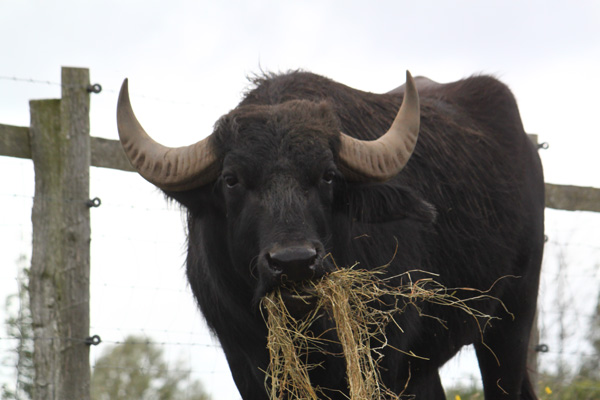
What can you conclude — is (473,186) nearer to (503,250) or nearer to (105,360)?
(503,250)

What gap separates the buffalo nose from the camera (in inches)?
147

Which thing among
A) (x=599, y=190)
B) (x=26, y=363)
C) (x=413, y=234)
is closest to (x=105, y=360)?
(x=26, y=363)

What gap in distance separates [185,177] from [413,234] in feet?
4.53

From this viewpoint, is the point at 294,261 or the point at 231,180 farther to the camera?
the point at 231,180

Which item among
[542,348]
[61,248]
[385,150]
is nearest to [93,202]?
[61,248]

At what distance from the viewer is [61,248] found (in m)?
5.63

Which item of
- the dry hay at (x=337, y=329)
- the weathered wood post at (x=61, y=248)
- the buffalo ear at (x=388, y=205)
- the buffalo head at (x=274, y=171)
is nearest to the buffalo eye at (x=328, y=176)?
the buffalo head at (x=274, y=171)

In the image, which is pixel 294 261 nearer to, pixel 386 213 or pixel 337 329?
pixel 337 329

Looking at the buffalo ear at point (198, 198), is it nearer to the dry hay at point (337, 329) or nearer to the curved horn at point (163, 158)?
the curved horn at point (163, 158)

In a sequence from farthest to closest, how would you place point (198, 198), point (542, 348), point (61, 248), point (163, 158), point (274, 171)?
point (542, 348) < point (61, 248) < point (198, 198) < point (163, 158) < point (274, 171)

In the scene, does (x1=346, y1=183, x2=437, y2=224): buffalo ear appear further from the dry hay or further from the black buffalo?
the dry hay

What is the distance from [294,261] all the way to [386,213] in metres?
1.12

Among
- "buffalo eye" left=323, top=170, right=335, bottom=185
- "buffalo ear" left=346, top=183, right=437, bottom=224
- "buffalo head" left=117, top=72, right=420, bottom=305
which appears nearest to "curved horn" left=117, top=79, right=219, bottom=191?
"buffalo head" left=117, top=72, right=420, bottom=305

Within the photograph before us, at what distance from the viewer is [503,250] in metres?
5.93
